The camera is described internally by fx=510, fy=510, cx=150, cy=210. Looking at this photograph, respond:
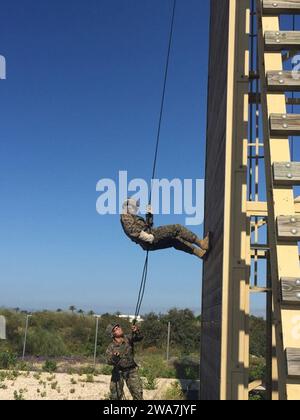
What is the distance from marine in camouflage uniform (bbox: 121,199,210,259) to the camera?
5.75 m

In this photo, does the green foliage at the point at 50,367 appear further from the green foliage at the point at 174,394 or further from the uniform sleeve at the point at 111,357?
the uniform sleeve at the point at 111,357

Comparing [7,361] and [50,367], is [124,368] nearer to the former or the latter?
[50,367]

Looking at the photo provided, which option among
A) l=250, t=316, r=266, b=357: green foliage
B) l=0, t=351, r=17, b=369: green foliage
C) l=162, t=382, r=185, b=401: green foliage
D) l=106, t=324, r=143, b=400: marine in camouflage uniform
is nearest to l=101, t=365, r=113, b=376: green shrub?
l=0, t=351, r=17, b=369: green foliage

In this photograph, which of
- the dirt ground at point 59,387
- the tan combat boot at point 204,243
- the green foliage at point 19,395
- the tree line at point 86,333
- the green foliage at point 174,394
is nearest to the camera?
the tan combat boot at point 204,243

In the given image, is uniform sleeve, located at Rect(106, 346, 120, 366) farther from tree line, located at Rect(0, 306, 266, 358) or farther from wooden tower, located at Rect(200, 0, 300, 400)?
tree line, located at Rect(0, 306, 266, 358)

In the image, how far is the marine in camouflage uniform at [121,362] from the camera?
870 centimetres

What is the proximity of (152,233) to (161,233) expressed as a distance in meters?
0.10

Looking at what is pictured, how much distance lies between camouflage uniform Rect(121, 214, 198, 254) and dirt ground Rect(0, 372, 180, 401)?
6790mm

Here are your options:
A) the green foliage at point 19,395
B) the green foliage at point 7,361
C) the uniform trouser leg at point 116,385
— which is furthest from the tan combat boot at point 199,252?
the green foliage at point 7,361

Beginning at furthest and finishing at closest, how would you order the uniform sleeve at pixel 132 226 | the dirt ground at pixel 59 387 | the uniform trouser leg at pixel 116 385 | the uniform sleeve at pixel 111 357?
the dirt ground at pixel 59 387, the uniform trouser leg at pixel 116 385, the uniform sleeve at pixel 111 357, the uniform sleeve at pixel 132 226

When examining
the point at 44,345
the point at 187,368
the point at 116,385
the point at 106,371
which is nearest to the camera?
the point at 116,385

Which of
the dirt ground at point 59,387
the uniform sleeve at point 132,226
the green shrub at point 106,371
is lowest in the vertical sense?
the dirt ground at point 59,387

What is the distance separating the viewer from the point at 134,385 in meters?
9.06

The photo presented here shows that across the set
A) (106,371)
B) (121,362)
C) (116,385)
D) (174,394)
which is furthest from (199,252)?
(106,371)
